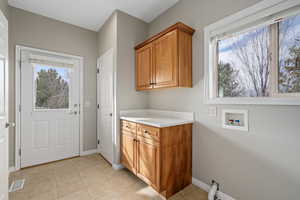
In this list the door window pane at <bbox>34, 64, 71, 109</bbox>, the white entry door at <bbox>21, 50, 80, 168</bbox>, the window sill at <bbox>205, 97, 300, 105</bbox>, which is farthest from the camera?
the door window pane at <bbox>34, 64, 71, 109</bbox>

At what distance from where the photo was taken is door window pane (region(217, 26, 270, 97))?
4.66 ft

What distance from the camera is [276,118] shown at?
4.16 feet

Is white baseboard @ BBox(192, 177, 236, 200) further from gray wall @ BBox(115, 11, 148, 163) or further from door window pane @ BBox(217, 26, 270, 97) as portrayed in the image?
A: gray wall @ BBox(115, 11, 148, 163)

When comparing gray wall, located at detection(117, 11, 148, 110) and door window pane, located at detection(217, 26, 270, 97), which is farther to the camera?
gray wall, located at detection(117, 11, 148, 110)

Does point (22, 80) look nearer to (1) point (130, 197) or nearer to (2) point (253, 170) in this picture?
(1) point (130, 197)

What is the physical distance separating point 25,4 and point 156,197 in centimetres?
361

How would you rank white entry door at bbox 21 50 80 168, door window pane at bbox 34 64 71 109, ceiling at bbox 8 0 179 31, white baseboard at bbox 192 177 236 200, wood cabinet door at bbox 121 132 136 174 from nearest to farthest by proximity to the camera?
white baseboard at bbox 192 177 236 200 < wood cabinet door at bbox 121 132 136 174 < ceiling at bbox 8 0 179 31 < white entry door at bbox 21 50 80 168 < door window pane at bbox 34 64 71 109

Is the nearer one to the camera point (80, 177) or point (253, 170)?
point (253, 170)

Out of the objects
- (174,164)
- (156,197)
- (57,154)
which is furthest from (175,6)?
(57,154)

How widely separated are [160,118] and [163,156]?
2.11 ft

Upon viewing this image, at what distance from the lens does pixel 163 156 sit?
160 cm

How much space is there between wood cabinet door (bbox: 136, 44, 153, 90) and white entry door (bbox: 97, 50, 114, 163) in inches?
19.8

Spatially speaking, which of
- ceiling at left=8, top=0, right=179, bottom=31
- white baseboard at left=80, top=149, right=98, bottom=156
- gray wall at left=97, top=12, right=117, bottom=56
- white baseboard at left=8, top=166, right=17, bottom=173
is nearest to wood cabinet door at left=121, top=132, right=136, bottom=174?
white baseboard at left=80, top=149, right=98, bottom=156

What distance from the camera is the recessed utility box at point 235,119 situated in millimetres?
1460
